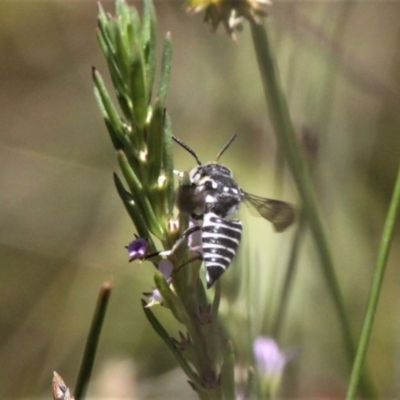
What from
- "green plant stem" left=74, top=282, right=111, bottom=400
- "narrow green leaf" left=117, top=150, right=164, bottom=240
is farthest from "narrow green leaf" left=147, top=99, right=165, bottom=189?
"green plant stem" left=74, top=282, right=111, bottom=400

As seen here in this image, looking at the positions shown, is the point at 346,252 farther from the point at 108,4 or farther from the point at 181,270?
the point at 181,270

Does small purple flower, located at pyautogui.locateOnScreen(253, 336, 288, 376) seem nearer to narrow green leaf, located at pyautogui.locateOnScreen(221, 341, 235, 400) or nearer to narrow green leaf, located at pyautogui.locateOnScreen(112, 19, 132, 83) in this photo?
narrow green leaf, located at pyautogui.locateOnScreen(221, 341, 235, 400)

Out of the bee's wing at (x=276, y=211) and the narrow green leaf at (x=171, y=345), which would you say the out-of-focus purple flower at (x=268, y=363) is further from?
the narrow green leaf at (x=171, y=345)

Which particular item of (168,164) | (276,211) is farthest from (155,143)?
(276,211)

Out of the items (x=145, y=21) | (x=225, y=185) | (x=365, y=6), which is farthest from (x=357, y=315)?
(x=145, y=21)

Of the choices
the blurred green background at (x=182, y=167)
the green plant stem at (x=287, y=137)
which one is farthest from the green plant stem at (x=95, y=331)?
the blurred green background at (x=182, y=167)

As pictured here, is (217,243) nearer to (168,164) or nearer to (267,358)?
(168,164)
